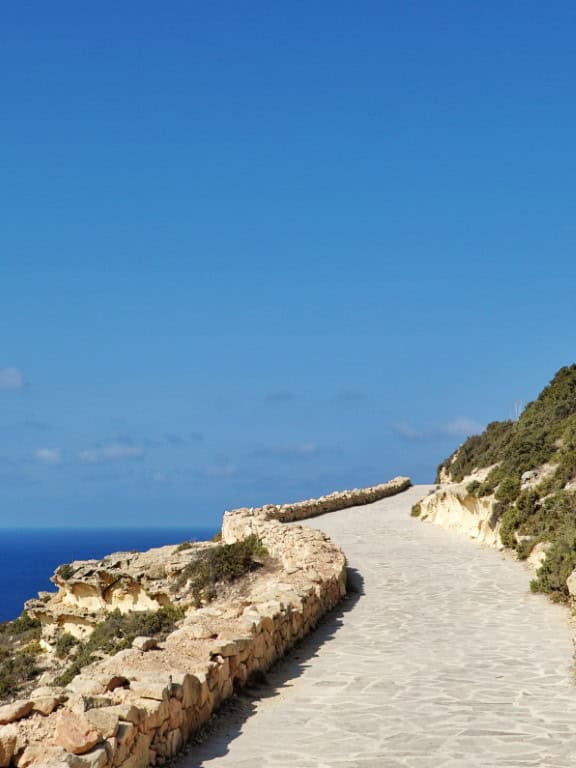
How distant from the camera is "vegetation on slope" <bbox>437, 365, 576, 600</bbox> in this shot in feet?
46.1

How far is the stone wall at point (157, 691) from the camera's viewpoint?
16.6ft

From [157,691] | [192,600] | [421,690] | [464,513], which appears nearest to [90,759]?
[157,691]

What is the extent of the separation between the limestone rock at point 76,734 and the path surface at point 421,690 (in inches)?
50.9

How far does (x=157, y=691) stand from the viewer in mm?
6016

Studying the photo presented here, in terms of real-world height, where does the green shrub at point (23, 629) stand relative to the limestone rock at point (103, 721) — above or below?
below

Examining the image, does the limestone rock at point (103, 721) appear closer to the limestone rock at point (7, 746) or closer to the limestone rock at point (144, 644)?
the limestone rock at point (7, 746)

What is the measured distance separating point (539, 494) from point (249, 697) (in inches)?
495

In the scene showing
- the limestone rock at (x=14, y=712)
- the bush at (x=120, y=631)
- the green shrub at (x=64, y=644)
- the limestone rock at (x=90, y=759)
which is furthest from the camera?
the green shrub at (x=64, y=644)

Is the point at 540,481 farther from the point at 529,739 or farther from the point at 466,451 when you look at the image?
the point at 466,451

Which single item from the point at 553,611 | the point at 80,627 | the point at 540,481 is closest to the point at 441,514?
the point at 540,481

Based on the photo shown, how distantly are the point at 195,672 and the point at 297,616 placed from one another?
12.5 feet

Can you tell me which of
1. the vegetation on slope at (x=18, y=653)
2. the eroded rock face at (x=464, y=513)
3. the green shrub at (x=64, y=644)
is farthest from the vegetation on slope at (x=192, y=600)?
the eroded rock face at (x=464, y=513)

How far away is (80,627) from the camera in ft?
90.6

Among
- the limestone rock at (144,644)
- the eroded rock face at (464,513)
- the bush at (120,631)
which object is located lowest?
the bush at (120,631)
